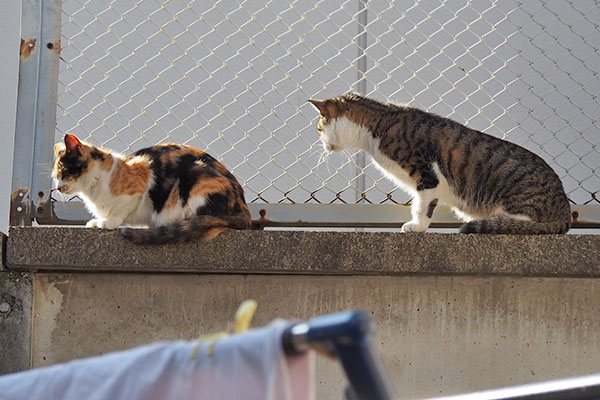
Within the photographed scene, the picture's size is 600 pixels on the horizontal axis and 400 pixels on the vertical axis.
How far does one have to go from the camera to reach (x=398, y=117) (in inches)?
118

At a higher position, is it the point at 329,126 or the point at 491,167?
the point at 329,126

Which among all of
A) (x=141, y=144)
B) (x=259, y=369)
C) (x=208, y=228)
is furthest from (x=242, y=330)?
(x=141, y=144)

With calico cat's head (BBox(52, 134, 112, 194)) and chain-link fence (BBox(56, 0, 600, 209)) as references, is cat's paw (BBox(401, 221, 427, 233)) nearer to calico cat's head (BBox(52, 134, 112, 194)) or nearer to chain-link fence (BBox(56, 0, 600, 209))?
chain-link fence (BBox(56, 0, 600, 209))

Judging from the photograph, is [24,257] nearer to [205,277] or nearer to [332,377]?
[205,277]

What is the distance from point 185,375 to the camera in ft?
2.41

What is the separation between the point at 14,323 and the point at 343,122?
1.44 meters

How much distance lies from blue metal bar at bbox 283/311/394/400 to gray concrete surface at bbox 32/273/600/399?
177cm

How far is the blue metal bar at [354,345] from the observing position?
2.00ft

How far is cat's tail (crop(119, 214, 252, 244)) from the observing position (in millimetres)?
2307

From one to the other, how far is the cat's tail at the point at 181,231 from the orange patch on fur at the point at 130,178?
245 mm

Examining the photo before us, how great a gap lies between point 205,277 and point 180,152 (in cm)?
47

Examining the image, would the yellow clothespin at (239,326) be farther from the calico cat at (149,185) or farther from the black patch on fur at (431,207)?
the black patch on fur at (431,207)

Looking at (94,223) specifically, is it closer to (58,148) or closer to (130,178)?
(130,178)

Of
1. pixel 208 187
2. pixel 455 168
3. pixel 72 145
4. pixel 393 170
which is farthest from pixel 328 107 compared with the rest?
pixel 72 145
